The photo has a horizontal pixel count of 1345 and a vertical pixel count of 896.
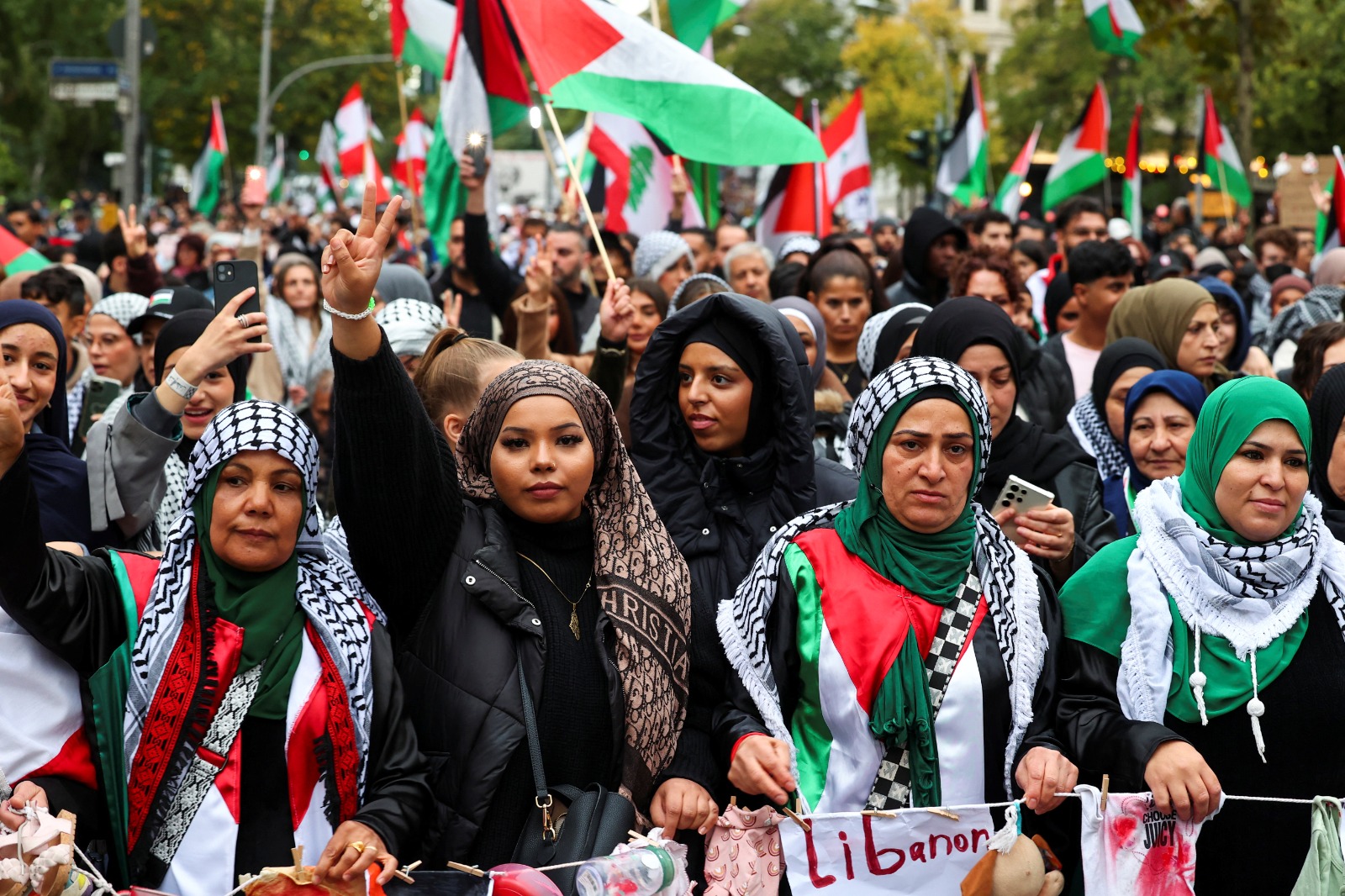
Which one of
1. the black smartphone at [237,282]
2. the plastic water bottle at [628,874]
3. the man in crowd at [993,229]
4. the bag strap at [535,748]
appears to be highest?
the man in crowd at [993,229]

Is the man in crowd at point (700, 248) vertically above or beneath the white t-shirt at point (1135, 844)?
above

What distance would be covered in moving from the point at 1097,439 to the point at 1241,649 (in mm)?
2081

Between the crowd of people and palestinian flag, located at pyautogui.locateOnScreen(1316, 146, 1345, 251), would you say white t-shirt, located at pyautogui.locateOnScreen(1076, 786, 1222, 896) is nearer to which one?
the crowd of people

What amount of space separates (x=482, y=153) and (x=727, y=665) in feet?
14.4

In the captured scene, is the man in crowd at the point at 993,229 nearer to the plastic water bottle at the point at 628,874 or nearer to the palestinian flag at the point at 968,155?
the palestinian flag at the point at 968,155

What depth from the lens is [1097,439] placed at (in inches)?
208

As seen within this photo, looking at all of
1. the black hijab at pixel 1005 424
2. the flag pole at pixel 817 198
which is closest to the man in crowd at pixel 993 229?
the flag pole at pixel 817 198

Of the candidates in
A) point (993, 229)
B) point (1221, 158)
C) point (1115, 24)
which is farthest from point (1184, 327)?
point (1221, 158)

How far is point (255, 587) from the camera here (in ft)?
10.3

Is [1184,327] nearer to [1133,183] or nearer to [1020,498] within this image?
[1020,498]

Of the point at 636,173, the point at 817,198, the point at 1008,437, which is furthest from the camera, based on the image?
the point at 817,198

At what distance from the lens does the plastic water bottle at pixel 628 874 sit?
3.05 meters

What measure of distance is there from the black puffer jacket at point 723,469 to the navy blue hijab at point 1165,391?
113cm

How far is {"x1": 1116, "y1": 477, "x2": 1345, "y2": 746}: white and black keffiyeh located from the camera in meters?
3.27
